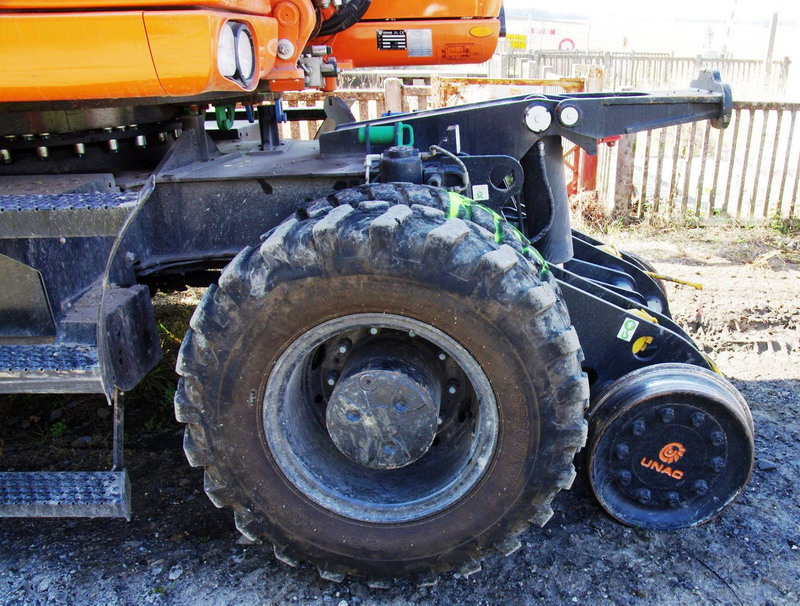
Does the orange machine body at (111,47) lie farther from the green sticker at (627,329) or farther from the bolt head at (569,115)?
the green sticker at (627,329)

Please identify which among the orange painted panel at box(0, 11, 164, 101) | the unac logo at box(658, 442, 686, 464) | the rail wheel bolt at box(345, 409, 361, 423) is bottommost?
→ the unac logo at box(658, 442, 686, 464)

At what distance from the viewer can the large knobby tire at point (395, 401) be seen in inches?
90.7

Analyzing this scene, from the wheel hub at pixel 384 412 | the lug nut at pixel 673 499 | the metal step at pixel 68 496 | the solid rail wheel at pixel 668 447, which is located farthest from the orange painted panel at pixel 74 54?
the lug nut at pixel 673 499

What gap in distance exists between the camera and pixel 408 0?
4.25 meters

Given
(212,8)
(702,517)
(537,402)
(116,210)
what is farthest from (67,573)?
(702,517)

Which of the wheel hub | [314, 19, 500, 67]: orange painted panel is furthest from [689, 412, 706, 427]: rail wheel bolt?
[314, 19, 500, 67]: orange painted panel

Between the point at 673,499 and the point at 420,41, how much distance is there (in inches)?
117

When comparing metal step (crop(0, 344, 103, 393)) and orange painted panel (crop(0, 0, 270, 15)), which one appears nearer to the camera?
orange painted panel (crop(0, 0, 270, 15))

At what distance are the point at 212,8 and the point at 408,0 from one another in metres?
2.21

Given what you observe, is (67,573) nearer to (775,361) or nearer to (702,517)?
(702,517)

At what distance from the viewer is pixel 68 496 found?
8.52 feet

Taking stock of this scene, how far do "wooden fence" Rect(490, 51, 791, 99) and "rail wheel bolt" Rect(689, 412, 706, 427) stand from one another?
14720 millimetres

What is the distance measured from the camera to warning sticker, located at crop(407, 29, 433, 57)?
4318mm

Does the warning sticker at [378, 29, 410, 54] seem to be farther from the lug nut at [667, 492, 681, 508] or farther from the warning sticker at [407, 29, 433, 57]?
the lug nut at [667, 492, 681, 508]
